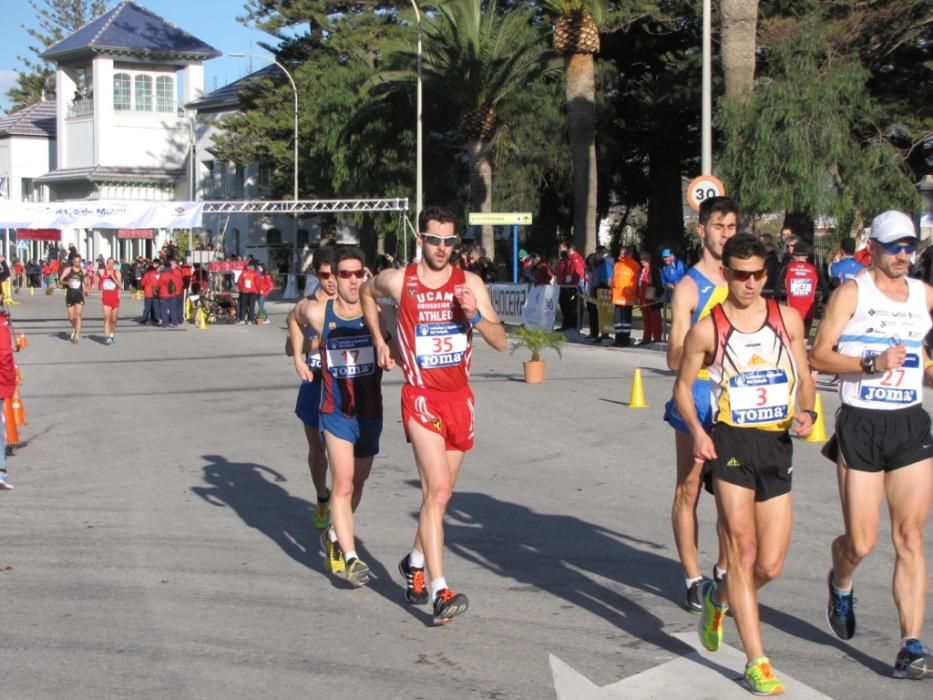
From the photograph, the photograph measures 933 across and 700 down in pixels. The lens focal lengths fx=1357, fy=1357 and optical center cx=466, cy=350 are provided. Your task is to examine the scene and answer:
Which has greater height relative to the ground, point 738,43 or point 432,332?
point 738,43

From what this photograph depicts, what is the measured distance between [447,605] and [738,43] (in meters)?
20.8

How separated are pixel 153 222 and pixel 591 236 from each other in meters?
11.0

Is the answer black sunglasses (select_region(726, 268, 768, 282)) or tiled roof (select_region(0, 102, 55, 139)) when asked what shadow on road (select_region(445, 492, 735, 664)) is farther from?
tiled roof (select_region(0, 102, 55, 139))

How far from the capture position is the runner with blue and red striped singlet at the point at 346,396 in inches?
292

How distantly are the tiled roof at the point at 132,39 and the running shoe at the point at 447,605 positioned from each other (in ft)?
248

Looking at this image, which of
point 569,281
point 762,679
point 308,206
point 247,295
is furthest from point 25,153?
point 762,679

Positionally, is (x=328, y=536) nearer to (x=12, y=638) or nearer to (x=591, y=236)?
(x=12, y=638)

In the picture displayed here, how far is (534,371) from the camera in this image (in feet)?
60.8

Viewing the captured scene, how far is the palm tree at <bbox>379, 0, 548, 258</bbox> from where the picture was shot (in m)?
37.0

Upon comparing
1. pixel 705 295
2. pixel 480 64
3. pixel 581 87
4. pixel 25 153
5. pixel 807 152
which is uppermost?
pixel 25 153

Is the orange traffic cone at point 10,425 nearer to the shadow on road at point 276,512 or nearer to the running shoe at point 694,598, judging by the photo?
the shadow on road at point 276,512

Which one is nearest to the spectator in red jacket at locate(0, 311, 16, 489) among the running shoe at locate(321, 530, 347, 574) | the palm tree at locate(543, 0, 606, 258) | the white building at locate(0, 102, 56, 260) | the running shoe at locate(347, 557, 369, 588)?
the running shoe at locate(321, 530, 347, 574)

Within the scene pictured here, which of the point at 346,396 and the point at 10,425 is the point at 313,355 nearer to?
the point at 346,396

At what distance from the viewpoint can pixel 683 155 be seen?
4509 centimetres
